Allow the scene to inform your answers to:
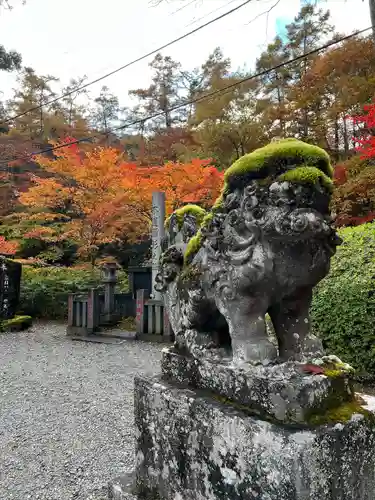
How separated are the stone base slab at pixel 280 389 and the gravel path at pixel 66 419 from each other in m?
0.67

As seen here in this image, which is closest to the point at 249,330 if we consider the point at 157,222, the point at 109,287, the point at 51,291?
the point at 157,222

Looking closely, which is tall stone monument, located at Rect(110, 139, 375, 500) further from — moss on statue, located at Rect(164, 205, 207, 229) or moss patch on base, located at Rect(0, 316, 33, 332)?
moss patch on base, located at Rect(0, 316, 33, 332)

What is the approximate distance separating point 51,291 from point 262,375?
9786mm

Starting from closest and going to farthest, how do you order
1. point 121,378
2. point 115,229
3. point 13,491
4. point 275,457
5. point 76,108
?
point 275,457
point 13,491
point 121,378
point 115,229
point 76,108

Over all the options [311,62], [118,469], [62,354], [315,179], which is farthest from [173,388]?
[311,62]

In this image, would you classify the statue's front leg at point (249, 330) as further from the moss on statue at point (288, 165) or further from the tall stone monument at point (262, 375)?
the moss on statue at point (288, 165)

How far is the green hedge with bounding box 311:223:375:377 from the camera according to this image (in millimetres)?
3947

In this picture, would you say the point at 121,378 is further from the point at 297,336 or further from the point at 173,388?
the point at 297,336

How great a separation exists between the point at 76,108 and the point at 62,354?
1600 cm

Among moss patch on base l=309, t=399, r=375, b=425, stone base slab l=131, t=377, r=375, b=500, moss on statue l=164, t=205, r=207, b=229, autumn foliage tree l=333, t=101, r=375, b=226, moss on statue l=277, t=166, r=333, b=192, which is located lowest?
stone base slab l=131, t=377, r=375, b=500

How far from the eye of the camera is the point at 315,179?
55.6 inches

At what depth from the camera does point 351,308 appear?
4.05 meters

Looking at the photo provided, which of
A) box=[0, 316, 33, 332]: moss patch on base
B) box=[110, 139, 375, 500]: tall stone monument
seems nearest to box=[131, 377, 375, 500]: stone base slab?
box=[110, 139, 375, 500]: tall stone monument

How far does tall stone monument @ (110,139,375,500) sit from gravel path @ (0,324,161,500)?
1.74 feet
